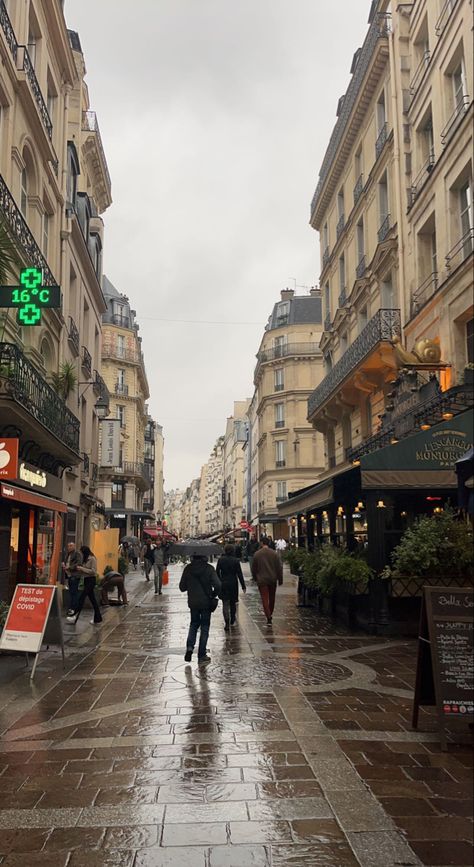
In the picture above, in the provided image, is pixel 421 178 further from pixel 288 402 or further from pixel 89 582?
pixel 288 402

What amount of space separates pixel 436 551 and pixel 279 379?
4595 cm

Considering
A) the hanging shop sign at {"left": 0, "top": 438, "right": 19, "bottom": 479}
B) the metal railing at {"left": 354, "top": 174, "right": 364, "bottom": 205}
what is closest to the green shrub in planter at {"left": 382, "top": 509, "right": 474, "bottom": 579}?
the hanging shop sign at {"left": 0, "top": 438, "right": 19, "bottom": 479}

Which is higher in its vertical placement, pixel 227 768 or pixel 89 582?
pixel 89 582

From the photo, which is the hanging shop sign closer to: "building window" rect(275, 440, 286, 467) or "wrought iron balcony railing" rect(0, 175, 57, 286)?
"wrought iron balcony railing" rect(0, 175, 57, 286)

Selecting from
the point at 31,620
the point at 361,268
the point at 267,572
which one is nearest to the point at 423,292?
the point at 361,268

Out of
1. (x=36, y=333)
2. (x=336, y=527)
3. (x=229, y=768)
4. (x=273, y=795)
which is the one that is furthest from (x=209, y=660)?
(x=36, y=333)

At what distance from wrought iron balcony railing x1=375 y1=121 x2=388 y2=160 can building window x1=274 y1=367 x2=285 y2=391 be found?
3426 cm

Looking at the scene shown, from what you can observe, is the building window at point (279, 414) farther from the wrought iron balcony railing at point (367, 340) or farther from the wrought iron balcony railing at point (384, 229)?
the wrought iron balcony railing at point (384, 229)

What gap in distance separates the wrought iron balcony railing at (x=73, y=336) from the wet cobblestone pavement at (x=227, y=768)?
14.9 metres

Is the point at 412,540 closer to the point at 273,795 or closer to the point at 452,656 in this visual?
the point at 452,656

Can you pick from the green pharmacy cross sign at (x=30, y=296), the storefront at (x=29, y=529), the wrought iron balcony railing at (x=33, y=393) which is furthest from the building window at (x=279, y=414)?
the green pharmacy cross sign at (x=30, y=296)

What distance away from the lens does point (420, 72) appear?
18359 mm

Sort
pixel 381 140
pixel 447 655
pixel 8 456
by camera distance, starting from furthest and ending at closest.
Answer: pixel 381 140 → pixel 8 456 → pixel 447 655

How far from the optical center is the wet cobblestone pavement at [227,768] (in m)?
3.81
